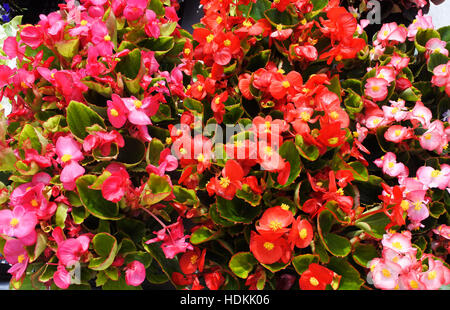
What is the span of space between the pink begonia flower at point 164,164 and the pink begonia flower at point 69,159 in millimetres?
103

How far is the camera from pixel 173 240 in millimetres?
536

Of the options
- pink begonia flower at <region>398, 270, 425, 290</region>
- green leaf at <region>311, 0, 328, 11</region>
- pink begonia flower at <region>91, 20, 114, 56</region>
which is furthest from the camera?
green leaf at <region>311, 0, 328, 11</region>

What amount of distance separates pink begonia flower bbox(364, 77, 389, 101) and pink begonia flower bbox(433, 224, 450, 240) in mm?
254

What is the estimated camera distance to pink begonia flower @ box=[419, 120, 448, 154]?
0.58 m

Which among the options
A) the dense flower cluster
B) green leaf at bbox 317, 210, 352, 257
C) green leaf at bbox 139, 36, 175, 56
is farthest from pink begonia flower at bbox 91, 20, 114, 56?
green leaf at bbox 317, 210, 352, 257

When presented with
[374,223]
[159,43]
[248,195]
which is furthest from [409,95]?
[159,43]

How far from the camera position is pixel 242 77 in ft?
2.12

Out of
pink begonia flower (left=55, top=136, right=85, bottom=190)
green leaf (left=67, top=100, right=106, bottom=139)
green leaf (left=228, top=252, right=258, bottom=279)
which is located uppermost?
green leaf (left=67, top=100, right=106, bottom=139)

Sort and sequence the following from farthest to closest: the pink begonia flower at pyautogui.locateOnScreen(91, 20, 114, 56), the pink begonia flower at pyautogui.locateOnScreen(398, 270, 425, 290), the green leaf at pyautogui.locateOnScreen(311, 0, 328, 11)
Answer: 1. the green leaf at pyautogui.locateOnScreen(311, 0, 328, 11)
2. the pink begonia flower at pyautogui.locateOnScreen(91, 20, 114, 56)
3. the pink begonia flower at pyautogui.locateOnScreen(398, 270, 425, 290)

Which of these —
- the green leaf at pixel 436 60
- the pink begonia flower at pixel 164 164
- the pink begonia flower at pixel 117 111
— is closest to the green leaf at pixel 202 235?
the pink begonia flower at pixel 164 164

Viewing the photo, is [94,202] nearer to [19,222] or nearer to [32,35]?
[19,222]

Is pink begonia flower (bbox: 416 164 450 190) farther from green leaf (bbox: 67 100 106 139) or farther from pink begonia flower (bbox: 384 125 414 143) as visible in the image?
green leaf (bbox: 67 100 106 139)
